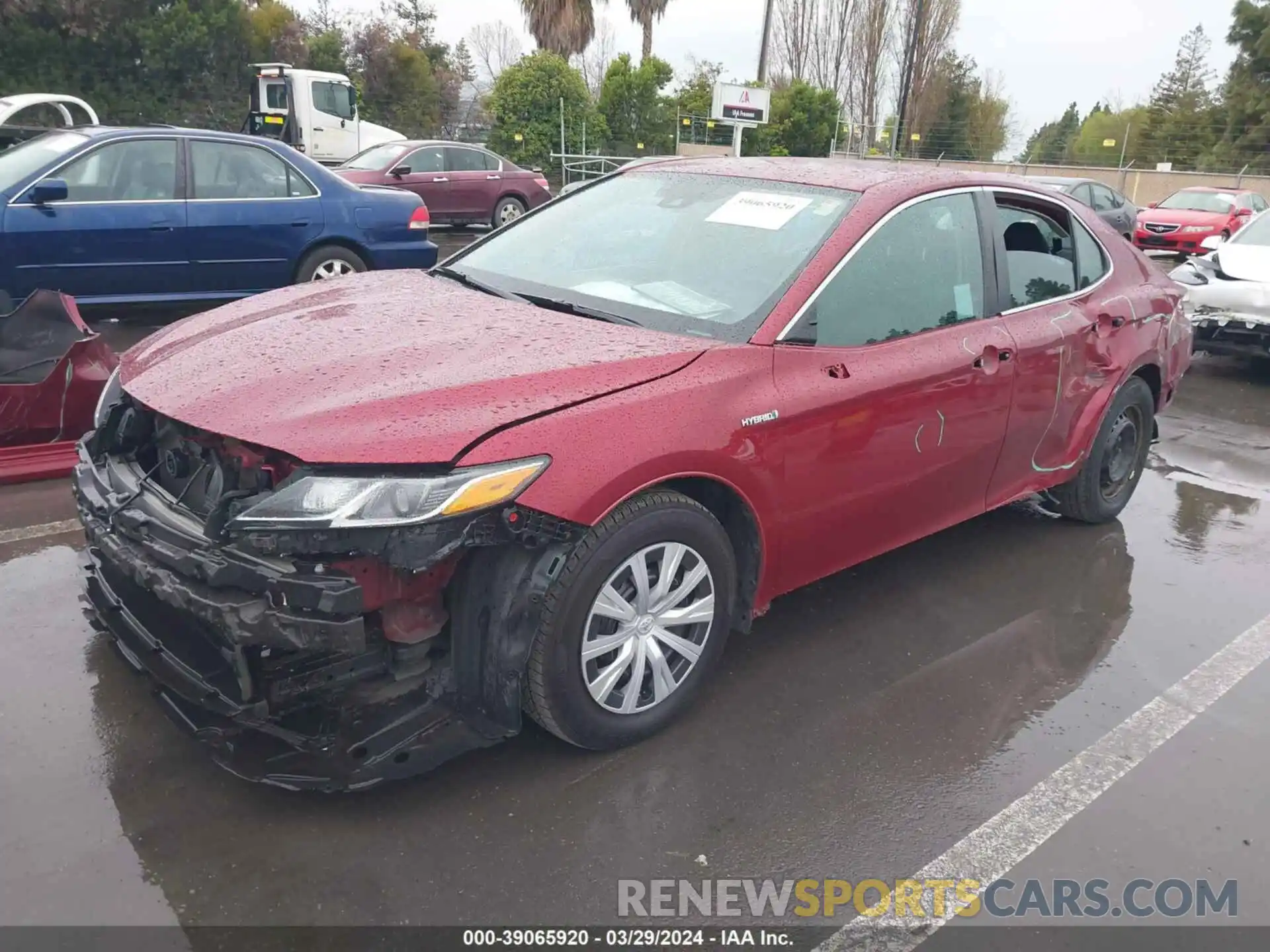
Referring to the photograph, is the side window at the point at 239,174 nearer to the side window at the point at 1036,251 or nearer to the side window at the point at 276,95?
the side window at the point at 1036,251

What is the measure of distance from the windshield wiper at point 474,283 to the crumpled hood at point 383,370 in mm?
77

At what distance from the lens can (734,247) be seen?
3.51 metres

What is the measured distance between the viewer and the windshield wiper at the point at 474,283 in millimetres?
3564

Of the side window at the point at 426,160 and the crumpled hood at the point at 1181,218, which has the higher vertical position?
the side window at the point at 426,160

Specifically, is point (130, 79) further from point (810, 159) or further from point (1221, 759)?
point (1221, 759)

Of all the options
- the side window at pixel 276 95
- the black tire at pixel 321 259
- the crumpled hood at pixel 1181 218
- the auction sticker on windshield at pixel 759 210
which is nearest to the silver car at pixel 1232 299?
the auction sticker on windshield at pixel 759 210

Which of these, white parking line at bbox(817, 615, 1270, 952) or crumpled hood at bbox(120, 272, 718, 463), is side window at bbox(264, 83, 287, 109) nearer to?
crumpled hood at bbox(120, 272, 718, 463)

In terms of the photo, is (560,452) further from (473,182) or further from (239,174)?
(473,182)

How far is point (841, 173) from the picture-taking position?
384 centimetres

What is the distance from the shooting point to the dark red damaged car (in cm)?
246

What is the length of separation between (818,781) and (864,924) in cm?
54

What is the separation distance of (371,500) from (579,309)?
4.07ft

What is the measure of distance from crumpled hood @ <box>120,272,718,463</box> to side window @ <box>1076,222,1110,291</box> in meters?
2.33

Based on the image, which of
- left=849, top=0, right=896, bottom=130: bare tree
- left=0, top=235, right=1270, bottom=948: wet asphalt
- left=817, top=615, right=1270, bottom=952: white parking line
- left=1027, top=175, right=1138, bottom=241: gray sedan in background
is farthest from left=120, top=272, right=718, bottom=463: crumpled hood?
left=849, top=0, right=896, bottom=130: bare tree
